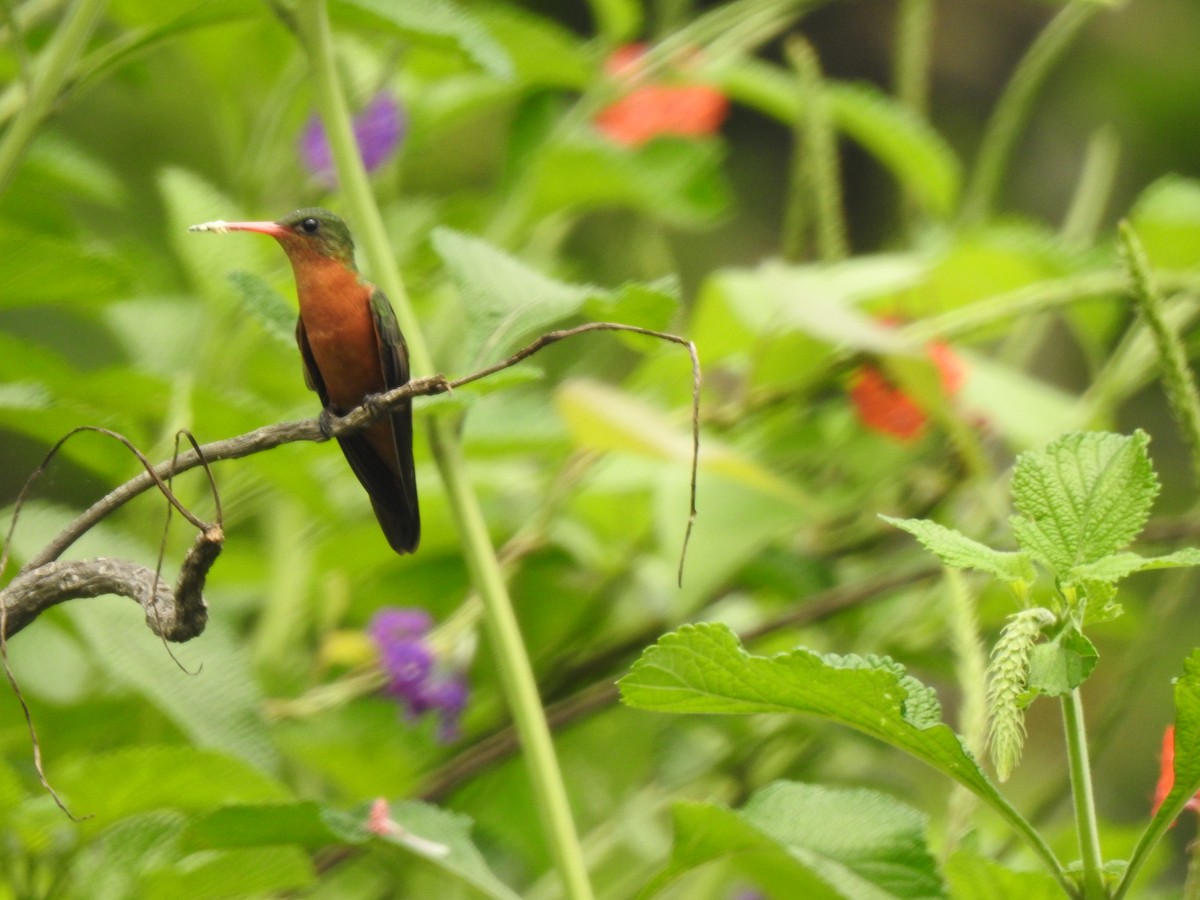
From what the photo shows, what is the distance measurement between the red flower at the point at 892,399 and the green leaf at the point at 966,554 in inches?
26.1

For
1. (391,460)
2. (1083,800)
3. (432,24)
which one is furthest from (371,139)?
(1083,800)

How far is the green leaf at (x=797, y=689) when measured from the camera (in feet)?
1.91

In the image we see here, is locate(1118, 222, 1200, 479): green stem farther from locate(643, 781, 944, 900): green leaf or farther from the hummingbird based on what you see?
the hummingbird

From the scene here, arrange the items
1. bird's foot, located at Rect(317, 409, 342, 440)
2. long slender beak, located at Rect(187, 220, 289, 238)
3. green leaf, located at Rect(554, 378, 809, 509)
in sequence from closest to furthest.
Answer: bird's foot, located at Rect(317, 409, 342, 440)
long slender beak, located at Rect(187, 220, 289, 238)
green leaf, located at Rect(554, 378, 809, 509)

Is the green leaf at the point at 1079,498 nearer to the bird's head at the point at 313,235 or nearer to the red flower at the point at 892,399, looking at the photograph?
the bird's head at the point at 313,235

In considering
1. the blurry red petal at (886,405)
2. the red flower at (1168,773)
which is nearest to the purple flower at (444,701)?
the blurry red petal at (886,405)

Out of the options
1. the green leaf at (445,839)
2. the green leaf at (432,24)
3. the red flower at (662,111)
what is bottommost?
the green leaf at (445,839)

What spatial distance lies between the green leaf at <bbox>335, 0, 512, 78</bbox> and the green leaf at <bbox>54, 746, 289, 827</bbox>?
1.39 ft

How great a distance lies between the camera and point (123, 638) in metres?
0.85

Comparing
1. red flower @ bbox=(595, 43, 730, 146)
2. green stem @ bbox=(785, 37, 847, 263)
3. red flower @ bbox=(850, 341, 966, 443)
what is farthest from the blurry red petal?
red flower @ bbox=(595, 43, 730, 146)

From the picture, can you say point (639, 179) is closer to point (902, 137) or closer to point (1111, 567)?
point (902, 137)

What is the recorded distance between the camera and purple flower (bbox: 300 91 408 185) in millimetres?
1337

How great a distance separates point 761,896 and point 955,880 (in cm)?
78

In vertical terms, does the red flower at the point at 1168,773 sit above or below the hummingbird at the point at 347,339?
below
